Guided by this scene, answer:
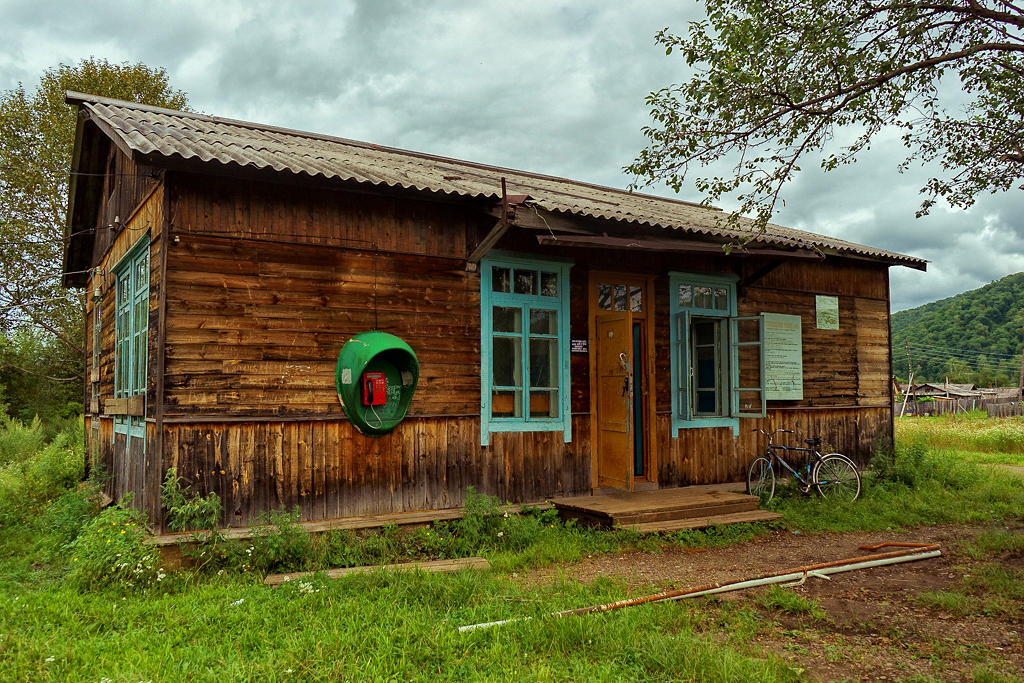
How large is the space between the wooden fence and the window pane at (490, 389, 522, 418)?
86.1ft

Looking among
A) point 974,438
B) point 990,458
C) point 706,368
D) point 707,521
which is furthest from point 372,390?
point 974,438

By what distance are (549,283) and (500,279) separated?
0.67 metres

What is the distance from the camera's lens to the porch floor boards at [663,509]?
708 cm

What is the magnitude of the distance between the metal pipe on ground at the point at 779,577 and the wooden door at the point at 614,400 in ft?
7.53

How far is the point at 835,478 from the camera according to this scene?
9203 mm

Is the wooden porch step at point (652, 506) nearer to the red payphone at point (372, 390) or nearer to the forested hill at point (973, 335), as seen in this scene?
the red payphone at point (372, 390)

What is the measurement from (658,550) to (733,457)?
3143 millimetres

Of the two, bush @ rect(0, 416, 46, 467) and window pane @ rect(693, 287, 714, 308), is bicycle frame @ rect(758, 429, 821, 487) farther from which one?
bush @ rect(0, 416, 46, 467)

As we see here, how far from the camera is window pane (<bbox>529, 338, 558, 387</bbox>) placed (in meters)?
7.72

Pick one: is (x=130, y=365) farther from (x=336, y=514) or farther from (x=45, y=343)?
(x=45, y=343)

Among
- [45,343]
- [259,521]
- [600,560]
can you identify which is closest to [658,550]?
[600,560]

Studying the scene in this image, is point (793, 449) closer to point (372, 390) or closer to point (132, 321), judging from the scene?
point (372, 390)

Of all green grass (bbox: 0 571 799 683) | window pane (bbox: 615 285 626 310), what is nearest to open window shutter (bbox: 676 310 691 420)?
window pane (bbox: 615 285 626 310)

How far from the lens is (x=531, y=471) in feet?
24.9
